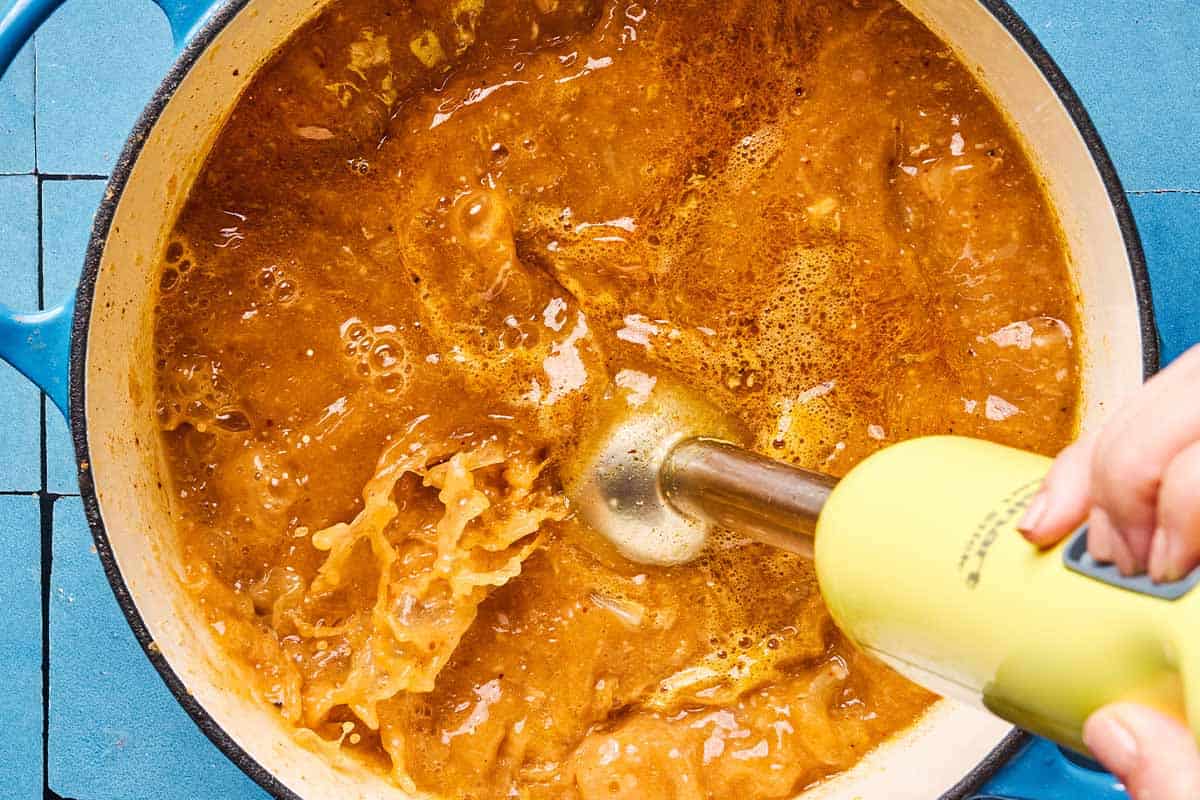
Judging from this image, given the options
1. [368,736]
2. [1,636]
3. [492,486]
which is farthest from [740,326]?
Result: [1,636]

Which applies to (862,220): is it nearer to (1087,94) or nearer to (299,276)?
(1087,94)

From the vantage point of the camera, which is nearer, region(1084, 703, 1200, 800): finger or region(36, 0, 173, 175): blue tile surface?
region(1084, 703, 1200, 800): finger

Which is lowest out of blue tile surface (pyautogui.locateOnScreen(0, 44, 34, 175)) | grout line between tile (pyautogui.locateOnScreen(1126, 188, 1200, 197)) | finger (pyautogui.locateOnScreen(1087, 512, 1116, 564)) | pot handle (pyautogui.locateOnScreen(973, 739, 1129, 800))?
pot handle (pyautogui.locateOnScreen(973, 739, 1129, 800))

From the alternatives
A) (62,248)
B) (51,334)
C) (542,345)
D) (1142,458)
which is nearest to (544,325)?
(542,345)

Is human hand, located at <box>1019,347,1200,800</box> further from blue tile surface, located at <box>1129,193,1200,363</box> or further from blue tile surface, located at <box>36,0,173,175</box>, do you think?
blue tile surface, located at <box>36,0,173,175</box>

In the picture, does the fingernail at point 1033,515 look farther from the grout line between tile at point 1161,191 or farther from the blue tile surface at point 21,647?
the blue tile surface at point 21,647

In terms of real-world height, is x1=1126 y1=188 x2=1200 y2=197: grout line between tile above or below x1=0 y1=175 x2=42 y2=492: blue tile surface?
above

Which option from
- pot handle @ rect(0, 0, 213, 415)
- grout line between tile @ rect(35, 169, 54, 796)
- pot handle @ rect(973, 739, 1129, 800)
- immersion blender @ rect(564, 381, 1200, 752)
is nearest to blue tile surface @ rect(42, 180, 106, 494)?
grout line between tile @ rect(35, 169, 54, 796)

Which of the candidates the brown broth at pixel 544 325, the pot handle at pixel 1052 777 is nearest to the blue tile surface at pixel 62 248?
the brown broth at pixel 544 325
